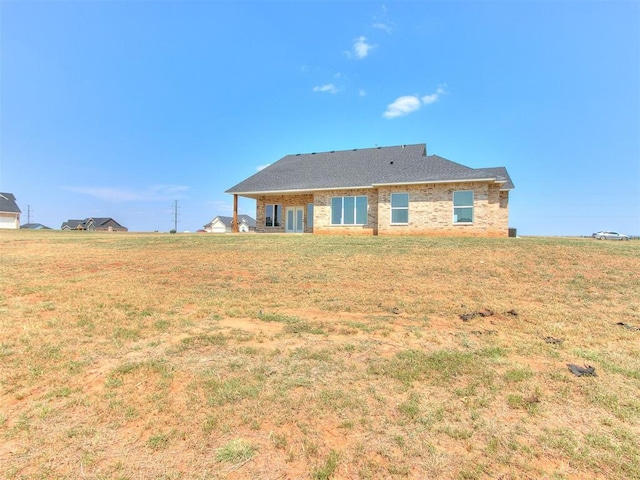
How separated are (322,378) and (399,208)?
51.9 ft

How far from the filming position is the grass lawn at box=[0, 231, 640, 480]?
2.61m

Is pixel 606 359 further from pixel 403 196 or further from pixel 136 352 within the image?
pixel 403 196

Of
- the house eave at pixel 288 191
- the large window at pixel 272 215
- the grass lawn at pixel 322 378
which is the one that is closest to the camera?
the grass lawn at pixel 322 378

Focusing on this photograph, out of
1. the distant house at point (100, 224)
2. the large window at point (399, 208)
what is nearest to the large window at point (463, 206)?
the large window at point (399, 208)

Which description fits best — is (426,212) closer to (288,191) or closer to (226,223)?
(288,191)

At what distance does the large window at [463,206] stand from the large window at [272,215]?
1190cm

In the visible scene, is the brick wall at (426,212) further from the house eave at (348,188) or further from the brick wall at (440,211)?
the house eave at (348,188)

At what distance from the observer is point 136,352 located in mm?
4477

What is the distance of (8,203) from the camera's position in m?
43.0

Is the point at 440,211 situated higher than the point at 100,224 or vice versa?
the point at 100,224

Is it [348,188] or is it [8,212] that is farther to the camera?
[8,212]

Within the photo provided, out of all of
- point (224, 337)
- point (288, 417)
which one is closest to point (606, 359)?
point (288, 417)

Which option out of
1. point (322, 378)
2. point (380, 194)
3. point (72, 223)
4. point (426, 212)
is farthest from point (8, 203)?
point (322, 378)

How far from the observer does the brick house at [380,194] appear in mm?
17047
